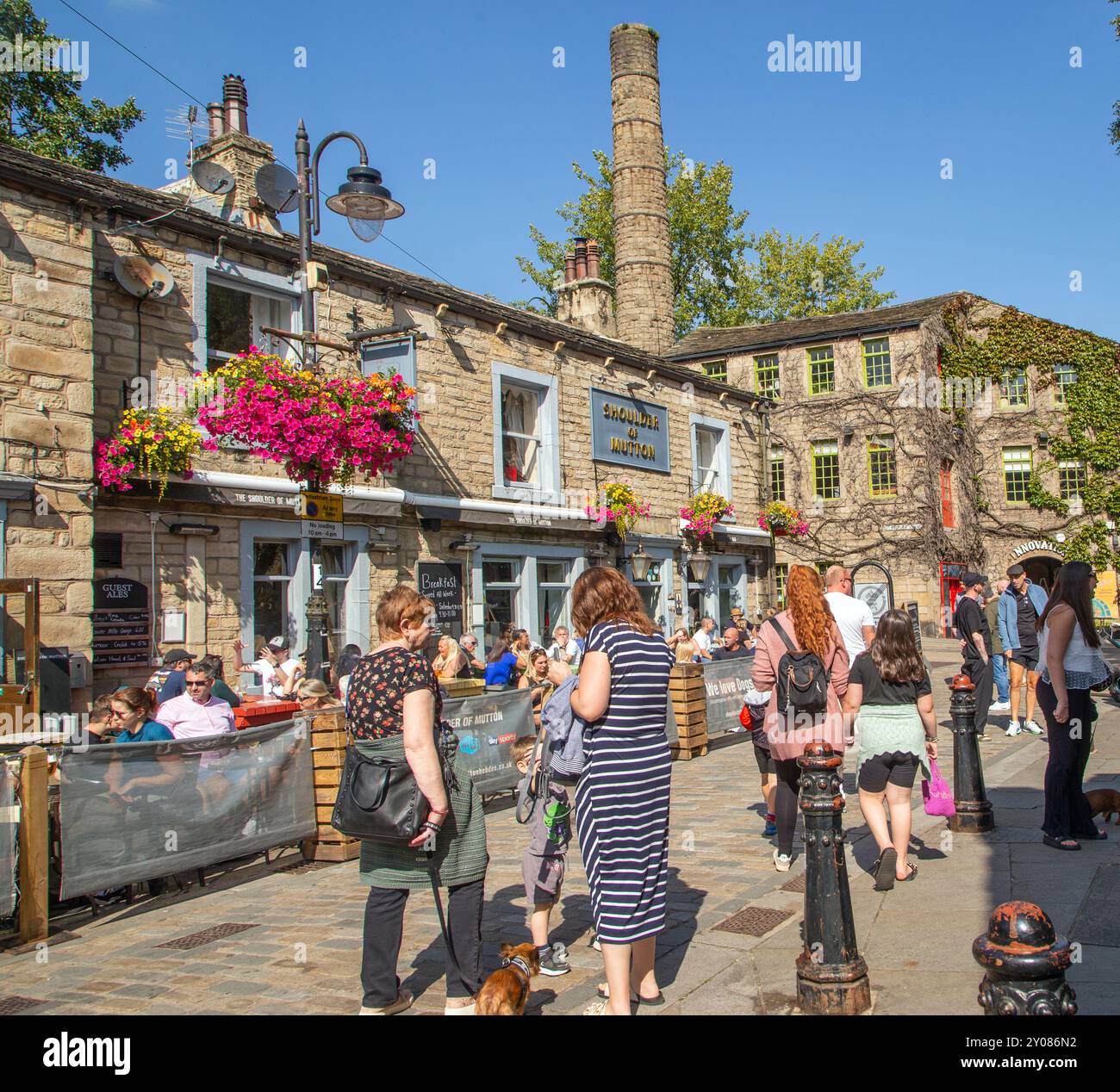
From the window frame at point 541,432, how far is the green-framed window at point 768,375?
54.1 ft

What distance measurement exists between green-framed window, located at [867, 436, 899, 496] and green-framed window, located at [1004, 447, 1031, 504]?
4551 mm

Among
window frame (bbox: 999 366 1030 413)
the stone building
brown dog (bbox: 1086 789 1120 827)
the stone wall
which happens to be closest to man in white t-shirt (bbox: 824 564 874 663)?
brown dog (bbox: 1086 789 1120 827)

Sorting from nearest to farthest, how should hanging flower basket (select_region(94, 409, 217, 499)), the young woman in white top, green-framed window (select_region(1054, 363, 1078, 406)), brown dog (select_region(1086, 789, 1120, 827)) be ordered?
the young woman in white top
brown dog (select_region(1086, 789, 1120, 827))
hanging flower basket (select_region(94, 409, 217, 499))
green-framed window (select_region(1054, 363, 1078, 406))

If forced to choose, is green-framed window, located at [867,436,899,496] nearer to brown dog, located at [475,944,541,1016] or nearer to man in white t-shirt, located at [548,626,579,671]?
man in white t-shirt, located at [548,626,579,671]

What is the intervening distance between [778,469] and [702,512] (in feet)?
45.5

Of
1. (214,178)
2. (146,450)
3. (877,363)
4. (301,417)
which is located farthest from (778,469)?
(146,450)

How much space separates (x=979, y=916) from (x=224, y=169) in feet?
39.7

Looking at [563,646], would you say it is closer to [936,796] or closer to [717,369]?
[936,796]

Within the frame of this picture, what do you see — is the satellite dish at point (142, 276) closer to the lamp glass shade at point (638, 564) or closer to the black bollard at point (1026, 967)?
the lamp glass shade at point (638, 564)

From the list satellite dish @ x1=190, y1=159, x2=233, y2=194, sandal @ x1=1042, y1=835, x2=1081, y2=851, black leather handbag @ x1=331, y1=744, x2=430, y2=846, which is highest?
satellite dish @ x1=190, y1=159, x2=233, y2=194

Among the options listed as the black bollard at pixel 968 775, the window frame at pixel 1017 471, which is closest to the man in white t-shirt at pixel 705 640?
the black bollard at pixel 968 775

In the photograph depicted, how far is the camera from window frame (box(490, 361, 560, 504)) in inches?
605
